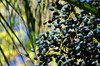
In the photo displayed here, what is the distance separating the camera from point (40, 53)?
670 mm

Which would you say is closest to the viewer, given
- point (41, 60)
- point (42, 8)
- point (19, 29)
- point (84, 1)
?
point (84, 1)

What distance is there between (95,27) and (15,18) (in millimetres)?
630

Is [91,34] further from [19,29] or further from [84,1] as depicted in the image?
[19,29]

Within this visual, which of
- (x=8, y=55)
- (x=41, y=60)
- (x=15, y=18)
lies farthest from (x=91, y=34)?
(x=8, y=55)

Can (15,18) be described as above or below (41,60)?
above

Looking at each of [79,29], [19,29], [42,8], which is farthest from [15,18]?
[79,29]

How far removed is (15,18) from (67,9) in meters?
0.54

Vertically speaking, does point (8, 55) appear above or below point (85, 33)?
above

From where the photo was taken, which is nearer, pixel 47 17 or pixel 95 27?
pixel 95 27

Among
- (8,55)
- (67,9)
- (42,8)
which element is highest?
(42,8)

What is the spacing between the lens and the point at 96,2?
0.52 m

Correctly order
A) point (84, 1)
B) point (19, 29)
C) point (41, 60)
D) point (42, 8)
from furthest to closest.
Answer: point (19, 29)
point (42, 8)
point (41, 60)
point (84, 1)

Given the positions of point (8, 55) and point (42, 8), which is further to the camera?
Answer: point (8, 55)

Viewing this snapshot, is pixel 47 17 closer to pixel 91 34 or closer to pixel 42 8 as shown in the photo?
pixel 42 8
